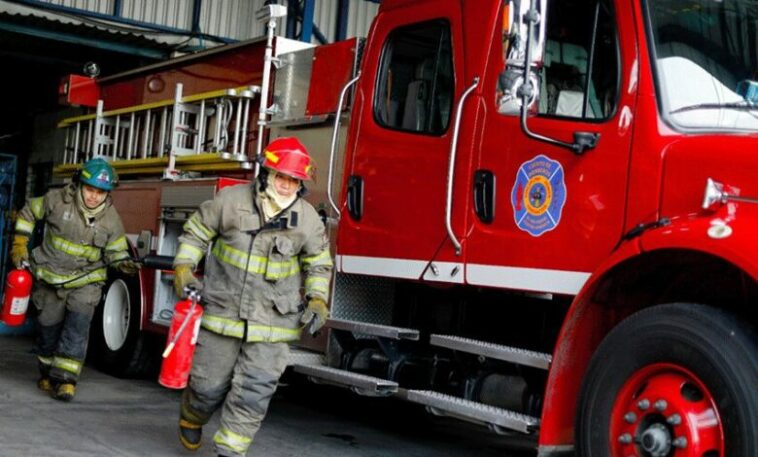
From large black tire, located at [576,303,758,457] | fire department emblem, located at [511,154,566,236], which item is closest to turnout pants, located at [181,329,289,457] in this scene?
fire department emblem, located at [511,154,566,236]

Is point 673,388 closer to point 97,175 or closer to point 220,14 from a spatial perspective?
point 97,175

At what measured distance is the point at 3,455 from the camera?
5352 mm

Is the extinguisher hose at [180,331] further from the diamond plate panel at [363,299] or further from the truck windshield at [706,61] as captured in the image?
the truck windshield at [706,61]

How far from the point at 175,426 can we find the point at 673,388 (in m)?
3.47

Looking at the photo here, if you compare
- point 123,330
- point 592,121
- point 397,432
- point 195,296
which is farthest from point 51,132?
point 592,121

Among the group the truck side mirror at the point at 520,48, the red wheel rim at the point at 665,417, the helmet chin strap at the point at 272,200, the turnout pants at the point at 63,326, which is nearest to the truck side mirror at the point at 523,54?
the truck side mirror at the point at 520,48

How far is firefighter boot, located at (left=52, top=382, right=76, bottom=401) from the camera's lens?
7.12 metres

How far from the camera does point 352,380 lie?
557 centimetres

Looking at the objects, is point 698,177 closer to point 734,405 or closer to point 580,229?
point 580,229

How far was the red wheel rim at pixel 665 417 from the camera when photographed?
12.7 feet

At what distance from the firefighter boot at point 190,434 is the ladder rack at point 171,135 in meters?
2.14

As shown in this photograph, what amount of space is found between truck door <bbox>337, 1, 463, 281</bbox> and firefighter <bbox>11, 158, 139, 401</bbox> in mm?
2146

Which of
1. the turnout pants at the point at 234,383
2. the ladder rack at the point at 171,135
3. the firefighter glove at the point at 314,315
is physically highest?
the ladder rack at the point at 171,135

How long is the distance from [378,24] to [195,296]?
1831 millimetres
